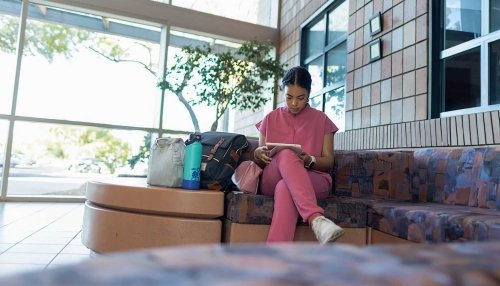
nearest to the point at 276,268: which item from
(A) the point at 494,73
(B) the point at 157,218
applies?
(B) the point at 157,218

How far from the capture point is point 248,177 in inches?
76.2

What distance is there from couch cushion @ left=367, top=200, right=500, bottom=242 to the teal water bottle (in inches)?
36.4

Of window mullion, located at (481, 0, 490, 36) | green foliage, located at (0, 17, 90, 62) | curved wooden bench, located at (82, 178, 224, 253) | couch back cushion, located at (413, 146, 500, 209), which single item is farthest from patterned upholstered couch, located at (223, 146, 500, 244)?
green foliage, located at (0, 17, 90, 62)

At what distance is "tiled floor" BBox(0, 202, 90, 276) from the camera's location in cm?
198

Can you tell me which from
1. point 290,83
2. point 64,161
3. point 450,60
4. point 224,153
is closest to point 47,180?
point 64,161

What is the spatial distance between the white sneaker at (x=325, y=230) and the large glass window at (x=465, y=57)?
4.41 ft

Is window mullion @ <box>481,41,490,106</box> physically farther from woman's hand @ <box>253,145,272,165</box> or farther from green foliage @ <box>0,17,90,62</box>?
green foliage @ <box>0,17,90,62</box>

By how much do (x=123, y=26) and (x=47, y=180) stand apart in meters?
2.20

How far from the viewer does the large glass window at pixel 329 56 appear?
3.89 m

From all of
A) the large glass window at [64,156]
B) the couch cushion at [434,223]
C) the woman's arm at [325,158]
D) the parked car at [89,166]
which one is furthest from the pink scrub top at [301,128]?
the parked car at [89,166]

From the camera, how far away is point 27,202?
4.21 meters

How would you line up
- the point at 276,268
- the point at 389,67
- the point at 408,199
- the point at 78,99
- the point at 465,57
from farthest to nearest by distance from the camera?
1. the point at 78,99
2. the point at 389,67
3. the point at 465,57
4. the point at 408,199
5. the point at 276,268

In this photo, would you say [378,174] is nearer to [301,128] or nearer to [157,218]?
[301,128]

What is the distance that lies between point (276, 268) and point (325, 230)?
128 cm
